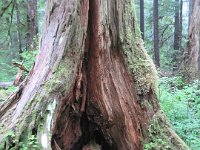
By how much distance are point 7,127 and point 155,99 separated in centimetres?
242

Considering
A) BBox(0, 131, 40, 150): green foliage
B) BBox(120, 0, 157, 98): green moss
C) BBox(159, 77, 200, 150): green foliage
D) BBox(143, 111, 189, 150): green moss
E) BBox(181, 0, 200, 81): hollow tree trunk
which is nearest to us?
BBox(0, 131, 40, 150): green foliage

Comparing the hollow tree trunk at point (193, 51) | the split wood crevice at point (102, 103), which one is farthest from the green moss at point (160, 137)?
the hollow tree trunk at point (193, 51)

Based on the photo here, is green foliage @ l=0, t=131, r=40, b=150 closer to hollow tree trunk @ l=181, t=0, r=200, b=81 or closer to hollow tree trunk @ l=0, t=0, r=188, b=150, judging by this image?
hollow tree trunk @ l=0, t=0, r=188, b=150

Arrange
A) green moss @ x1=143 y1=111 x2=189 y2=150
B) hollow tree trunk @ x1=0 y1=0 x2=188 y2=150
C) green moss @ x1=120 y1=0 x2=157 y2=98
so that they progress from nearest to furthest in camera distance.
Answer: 1. hollow tree trunk @ x1=0 y1=0 x2=188 y2=150
2. green moss @ x1=143 y1=111 x2=189 y2=150
3. green moss @ x1=120 y1=0 x2=157 y2=98

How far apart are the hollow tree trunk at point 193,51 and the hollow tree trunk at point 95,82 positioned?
668cm

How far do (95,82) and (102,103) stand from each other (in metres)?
0.34

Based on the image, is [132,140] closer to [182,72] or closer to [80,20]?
[80,20]

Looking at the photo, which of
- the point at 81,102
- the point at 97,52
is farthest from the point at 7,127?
the point at 97,52

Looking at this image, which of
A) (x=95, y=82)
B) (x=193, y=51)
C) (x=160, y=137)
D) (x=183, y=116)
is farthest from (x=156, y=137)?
(x=193, y=51)

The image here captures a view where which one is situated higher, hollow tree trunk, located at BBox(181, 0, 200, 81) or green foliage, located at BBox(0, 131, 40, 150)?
hollow tree trunk, located at BBox(181, 0, 200, 81)

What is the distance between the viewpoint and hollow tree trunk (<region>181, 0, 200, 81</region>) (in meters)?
12.1

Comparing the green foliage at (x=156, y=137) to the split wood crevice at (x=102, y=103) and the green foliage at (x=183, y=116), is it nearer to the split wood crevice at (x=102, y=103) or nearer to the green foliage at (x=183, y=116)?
the split wood crevice at (x=102, y=103)

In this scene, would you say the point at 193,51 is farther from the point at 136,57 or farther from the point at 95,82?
the point at 95,82

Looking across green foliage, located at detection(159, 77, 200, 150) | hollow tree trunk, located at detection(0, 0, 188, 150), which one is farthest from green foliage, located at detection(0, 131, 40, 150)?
green foliage, located at detection(159, 77, 200, 150)
